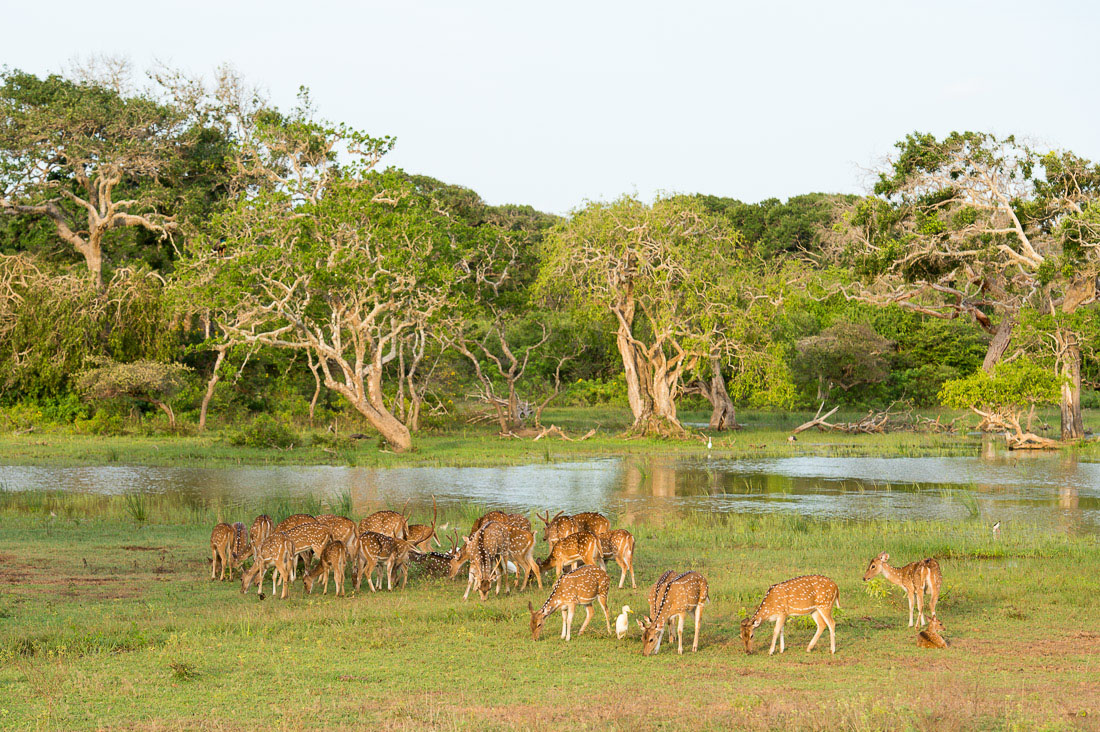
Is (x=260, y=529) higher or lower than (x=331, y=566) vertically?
higher

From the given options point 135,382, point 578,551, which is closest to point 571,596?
point 578,551

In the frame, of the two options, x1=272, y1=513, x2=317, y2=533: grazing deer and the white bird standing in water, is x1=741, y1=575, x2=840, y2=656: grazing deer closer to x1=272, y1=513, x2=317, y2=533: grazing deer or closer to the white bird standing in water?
the white bird standing in water

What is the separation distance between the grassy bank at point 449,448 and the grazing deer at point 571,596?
62.7 feet

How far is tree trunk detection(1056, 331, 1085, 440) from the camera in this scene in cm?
3556

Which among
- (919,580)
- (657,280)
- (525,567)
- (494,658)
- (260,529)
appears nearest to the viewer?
(494,658)

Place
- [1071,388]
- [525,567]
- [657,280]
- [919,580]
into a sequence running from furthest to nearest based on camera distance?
[657,280] → [1071,388] → [525,567] → [919,580]

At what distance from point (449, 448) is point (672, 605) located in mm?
23862

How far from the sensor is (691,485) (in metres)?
25.4

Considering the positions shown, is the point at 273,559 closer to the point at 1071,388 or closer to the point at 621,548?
the point at 621,548

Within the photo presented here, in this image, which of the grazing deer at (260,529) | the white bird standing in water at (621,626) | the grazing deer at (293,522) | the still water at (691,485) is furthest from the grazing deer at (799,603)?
the still water at (691,485)

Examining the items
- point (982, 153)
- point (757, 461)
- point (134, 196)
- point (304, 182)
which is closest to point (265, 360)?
point (134, 196)

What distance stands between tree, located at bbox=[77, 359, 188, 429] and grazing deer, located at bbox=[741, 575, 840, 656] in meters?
28.4

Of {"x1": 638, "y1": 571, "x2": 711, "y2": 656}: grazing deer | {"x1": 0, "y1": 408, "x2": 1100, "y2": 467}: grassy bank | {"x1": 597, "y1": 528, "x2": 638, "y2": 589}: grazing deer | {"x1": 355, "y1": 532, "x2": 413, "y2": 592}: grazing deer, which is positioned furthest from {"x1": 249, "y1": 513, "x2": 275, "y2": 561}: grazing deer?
{"x1": 0, "y1": 408, "x2": 1100, "y2": 467}: grassy bank

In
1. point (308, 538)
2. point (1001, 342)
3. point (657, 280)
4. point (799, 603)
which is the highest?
point (657, 280)
